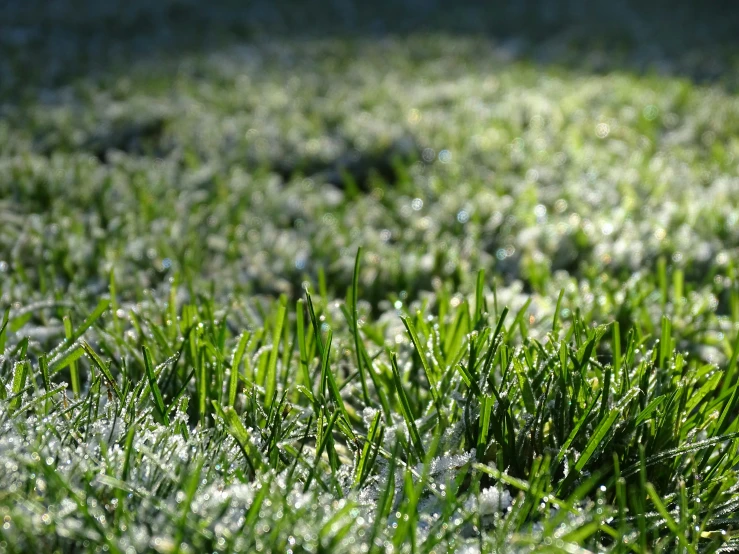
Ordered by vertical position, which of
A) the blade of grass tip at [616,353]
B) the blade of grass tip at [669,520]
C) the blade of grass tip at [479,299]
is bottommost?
the blade of grass tip at [669,520]

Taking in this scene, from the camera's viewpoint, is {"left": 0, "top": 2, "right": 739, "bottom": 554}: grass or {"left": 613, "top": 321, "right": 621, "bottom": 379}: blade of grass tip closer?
{"left": 0, "top": 2, "right": 739, "bottom": 554}: grass

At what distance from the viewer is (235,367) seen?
159 cm

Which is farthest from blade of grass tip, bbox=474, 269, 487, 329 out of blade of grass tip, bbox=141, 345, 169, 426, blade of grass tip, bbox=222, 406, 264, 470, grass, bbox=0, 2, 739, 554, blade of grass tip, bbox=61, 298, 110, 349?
blade of grass tip, bbox=61, 298, 110, 349

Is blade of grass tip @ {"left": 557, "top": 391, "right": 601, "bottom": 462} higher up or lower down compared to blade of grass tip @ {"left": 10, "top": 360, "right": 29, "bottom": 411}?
lower down

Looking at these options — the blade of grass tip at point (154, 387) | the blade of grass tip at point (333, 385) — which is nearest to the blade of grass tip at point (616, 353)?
the blade of grass tip at point (333, 385)

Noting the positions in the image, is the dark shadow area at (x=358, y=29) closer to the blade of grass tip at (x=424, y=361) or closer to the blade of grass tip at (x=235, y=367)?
the blade of grass tip at (x=235, y=367)

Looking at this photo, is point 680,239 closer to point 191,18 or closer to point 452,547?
point 452,547

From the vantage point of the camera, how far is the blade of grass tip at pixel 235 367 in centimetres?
156

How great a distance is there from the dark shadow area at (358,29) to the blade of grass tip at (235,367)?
319cm

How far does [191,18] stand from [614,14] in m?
3.94

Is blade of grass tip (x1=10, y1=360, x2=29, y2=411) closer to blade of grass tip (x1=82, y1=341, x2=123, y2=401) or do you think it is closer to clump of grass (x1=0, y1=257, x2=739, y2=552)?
clump of grass (x1=0, y1=257, x2=739, y2=552)

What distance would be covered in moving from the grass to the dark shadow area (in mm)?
476

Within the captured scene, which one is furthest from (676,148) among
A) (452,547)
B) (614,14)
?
(614,14)

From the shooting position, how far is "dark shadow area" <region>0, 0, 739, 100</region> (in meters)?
5.12
